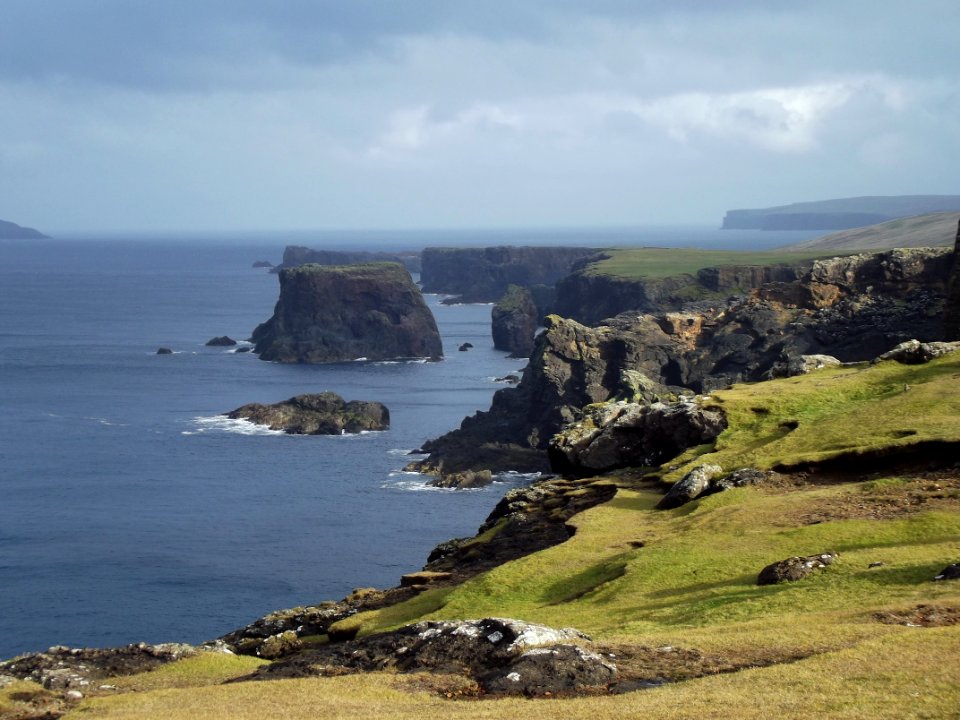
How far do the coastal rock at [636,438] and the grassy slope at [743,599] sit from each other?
156 centimetres

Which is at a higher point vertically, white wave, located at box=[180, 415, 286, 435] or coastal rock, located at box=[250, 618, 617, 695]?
coastal rock, located at box=[250, 618, 617, 695]

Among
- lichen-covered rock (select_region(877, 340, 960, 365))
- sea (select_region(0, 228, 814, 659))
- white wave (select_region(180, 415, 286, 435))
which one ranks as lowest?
sea (select_region(0, 228, 814, 659))

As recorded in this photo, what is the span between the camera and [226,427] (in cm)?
14775

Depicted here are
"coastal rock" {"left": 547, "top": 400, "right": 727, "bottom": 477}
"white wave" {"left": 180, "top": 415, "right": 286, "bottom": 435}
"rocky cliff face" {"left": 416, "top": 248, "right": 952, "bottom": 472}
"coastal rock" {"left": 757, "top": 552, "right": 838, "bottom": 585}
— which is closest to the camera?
"coastal rock" {"left": 757, "top": 552, "right": 838, "bottom": 585}

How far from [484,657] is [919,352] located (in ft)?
115

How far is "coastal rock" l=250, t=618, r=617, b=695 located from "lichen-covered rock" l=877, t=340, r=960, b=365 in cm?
3277

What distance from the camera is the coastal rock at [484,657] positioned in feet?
76.5

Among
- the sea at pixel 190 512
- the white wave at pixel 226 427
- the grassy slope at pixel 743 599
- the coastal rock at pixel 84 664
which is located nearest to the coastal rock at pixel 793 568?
the grassy slope at pixel 743 599

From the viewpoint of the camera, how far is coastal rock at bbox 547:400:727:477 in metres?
→ 50.1

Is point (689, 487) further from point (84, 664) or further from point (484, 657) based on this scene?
point (84, 664)

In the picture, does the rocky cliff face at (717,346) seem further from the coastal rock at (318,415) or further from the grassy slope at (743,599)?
the grassy slope at (743,599)

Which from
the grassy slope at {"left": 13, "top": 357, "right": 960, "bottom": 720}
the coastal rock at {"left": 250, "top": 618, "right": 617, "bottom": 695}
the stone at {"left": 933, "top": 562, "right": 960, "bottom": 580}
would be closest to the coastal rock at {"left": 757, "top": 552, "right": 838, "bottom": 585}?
the grassy slope at {"left": 13, "top": 357, "right": 960, "bottom": 720}

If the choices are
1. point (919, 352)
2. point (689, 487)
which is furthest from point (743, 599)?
point (919, 352)

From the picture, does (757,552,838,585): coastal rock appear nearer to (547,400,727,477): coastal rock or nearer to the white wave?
(547,400,727,477): coastal rock
